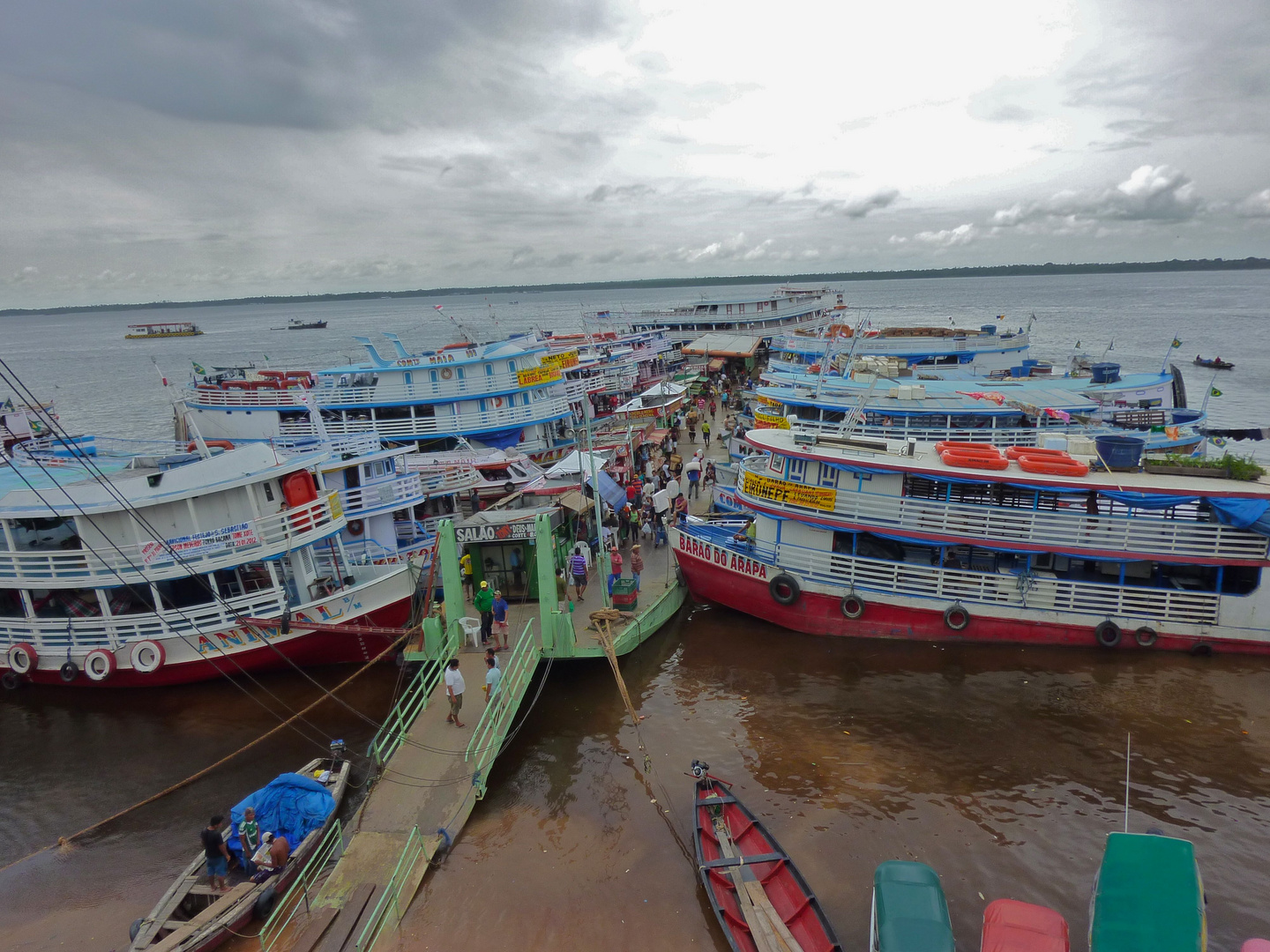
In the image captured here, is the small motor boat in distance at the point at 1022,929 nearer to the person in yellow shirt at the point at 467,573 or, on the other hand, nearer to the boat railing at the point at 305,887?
the boat railing at the point at 305,887

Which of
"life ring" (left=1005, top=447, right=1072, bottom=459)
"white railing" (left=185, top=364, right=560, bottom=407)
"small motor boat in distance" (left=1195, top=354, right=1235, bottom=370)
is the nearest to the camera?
"life ring" (left=1005, top=447, right=1072, bottom=459)

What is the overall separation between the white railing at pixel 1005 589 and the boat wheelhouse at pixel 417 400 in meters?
14.9

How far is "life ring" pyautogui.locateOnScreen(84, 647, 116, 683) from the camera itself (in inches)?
608

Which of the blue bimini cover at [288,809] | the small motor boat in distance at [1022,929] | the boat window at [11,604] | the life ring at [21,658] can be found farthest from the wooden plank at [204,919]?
the boat window at [11,604]

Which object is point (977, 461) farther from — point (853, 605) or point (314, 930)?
point (314, 930)

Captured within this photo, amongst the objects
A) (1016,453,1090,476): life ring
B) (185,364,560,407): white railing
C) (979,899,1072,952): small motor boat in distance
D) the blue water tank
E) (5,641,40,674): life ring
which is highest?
(185,364,560,407): white railing

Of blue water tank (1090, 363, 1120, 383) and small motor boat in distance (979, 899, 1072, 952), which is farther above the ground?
blue water tank (1090, 363, 1120, 383)

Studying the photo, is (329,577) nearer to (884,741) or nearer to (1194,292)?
(884,741)

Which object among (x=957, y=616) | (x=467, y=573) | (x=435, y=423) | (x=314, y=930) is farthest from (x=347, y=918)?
(x=435, y=423)

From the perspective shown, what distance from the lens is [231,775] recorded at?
1330 cm

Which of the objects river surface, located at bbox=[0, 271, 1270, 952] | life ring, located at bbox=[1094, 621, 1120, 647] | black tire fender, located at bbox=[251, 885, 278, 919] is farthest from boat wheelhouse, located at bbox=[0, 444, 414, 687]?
life ring, located at bbox=[1094, 621, 1120, 647]

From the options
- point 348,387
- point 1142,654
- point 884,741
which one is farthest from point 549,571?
point 348,387

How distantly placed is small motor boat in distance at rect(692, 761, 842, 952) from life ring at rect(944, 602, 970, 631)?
7.62 m

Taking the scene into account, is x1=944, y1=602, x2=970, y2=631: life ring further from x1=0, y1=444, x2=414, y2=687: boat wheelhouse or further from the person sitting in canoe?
the person sitting in canoe
